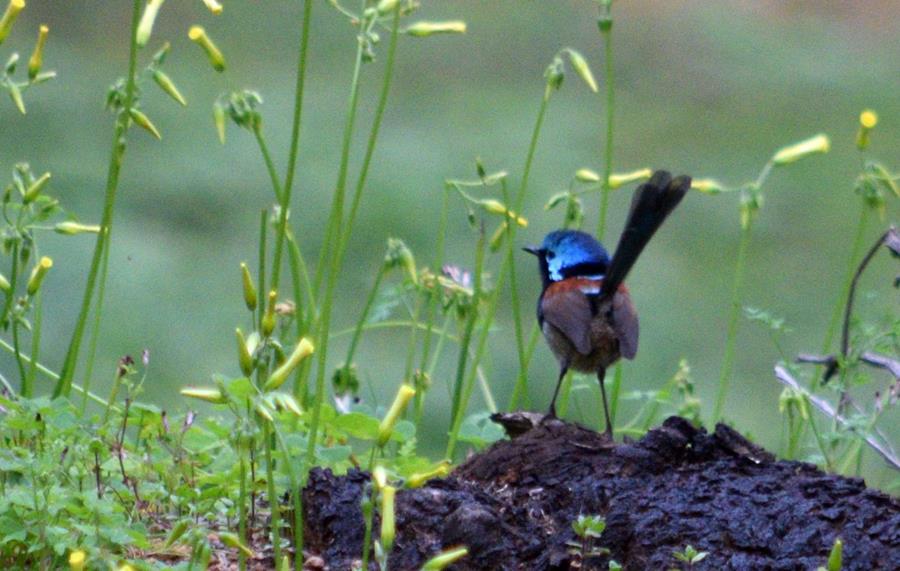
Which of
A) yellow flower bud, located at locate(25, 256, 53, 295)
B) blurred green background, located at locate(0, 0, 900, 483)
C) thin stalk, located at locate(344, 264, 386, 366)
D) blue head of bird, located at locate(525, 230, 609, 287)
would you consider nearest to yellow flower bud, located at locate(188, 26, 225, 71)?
yellow flower bud, located at locate(25, 256, 53, 295)

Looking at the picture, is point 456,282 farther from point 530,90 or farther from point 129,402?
point 530,90

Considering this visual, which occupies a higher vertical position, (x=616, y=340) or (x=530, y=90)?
(x=530, y=90)

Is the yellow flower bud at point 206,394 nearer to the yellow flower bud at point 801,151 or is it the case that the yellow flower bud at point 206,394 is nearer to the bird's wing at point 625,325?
the yellow flower bud at point 801,151

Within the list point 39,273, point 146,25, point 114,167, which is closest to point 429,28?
point 146,25

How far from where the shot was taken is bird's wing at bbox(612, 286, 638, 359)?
493 cm

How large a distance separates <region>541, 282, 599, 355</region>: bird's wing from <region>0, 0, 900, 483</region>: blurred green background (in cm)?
230

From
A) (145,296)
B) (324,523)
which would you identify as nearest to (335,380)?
(324,523)

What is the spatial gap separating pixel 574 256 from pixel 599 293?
0.93ft

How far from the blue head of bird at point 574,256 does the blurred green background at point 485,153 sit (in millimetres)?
2090

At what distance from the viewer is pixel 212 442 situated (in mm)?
4105

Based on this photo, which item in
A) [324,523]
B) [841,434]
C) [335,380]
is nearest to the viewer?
[324,523]

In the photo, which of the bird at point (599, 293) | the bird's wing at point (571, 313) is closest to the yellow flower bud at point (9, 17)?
the bird at point (599, 293)

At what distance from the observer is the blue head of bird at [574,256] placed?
5.33 meters

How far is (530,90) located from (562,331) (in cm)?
688
